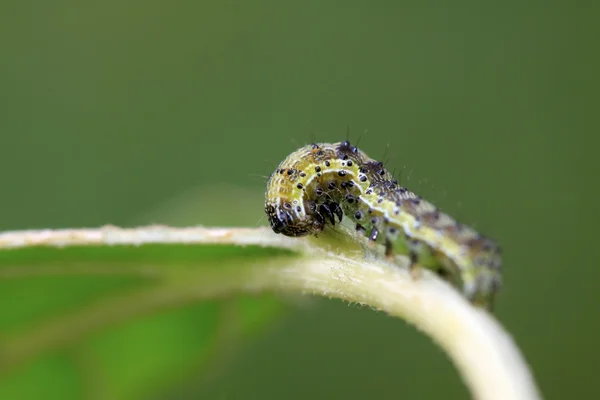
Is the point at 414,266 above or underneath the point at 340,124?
underneath

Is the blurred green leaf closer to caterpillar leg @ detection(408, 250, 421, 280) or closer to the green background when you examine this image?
caterpillar leg @ detection(408, 250, 421, 280)

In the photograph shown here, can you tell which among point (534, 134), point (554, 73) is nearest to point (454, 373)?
point (534, 134)

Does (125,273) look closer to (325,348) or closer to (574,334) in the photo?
(325,348)

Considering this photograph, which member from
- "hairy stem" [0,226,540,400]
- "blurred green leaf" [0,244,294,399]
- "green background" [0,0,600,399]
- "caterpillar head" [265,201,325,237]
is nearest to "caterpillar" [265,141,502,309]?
"caterpillar head" [265,201,325,237]

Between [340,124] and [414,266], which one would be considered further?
[340,124]

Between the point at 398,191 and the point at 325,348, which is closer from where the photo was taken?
the point at 398,191

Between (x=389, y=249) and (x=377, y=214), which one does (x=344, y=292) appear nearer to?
(x=389, y=249)

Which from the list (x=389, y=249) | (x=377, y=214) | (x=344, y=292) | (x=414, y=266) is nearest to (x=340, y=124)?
(x=377, y=214)
